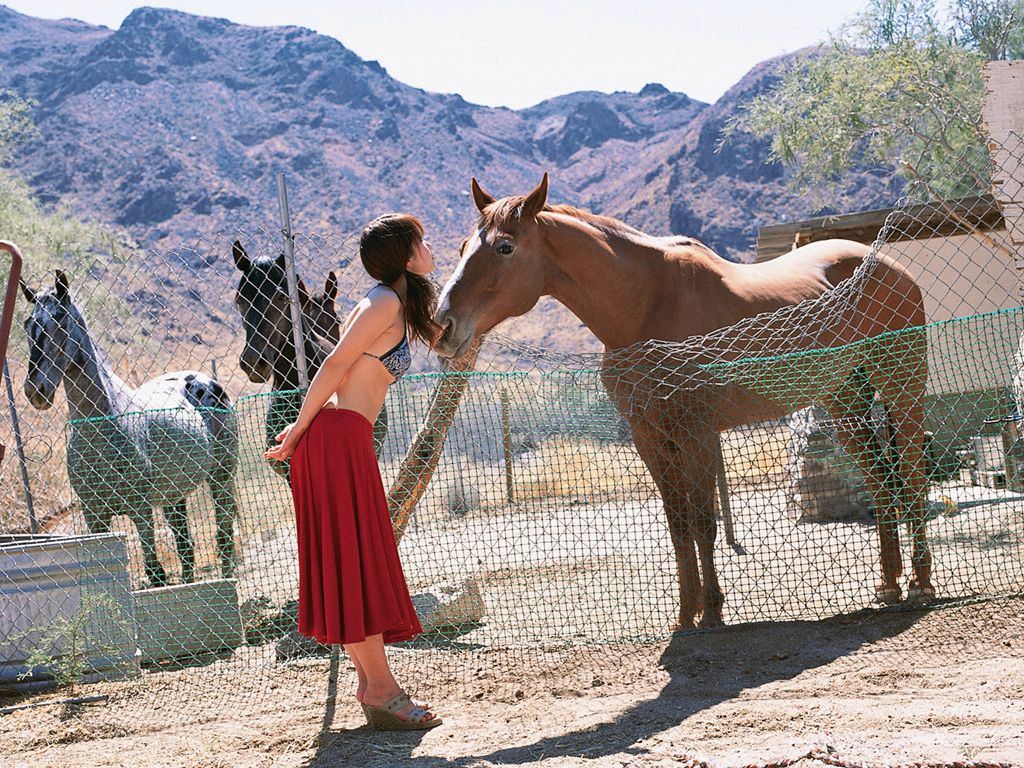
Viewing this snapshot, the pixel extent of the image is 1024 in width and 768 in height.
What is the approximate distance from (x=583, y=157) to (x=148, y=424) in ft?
211

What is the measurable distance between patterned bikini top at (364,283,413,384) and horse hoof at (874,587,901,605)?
8.79ft

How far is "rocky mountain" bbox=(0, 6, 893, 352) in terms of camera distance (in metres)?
50.0

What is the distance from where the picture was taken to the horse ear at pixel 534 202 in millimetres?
4234

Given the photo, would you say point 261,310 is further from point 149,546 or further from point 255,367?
point 149,546

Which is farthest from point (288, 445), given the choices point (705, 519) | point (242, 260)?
point (242, 260)

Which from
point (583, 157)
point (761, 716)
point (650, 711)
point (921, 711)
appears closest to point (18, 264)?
point (650, 711)

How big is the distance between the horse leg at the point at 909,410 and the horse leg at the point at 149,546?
160 inches

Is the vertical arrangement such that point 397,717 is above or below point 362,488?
below

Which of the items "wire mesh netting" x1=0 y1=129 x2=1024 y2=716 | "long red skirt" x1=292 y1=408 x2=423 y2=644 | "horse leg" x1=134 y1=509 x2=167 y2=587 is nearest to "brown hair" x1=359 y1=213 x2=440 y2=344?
"long red skirt" x1=292 y1=408 x2=423 y2=644

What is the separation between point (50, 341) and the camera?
5.63 m

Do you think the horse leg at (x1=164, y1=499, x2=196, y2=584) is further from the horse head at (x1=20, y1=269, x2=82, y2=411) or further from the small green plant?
the small green plant

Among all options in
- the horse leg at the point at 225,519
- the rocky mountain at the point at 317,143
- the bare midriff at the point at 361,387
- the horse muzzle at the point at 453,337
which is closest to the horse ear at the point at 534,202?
the horse muzzle at the point at 453,337

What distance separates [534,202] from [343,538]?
5.72ft

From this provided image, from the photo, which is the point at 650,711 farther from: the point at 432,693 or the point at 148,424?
the point at 148,424
